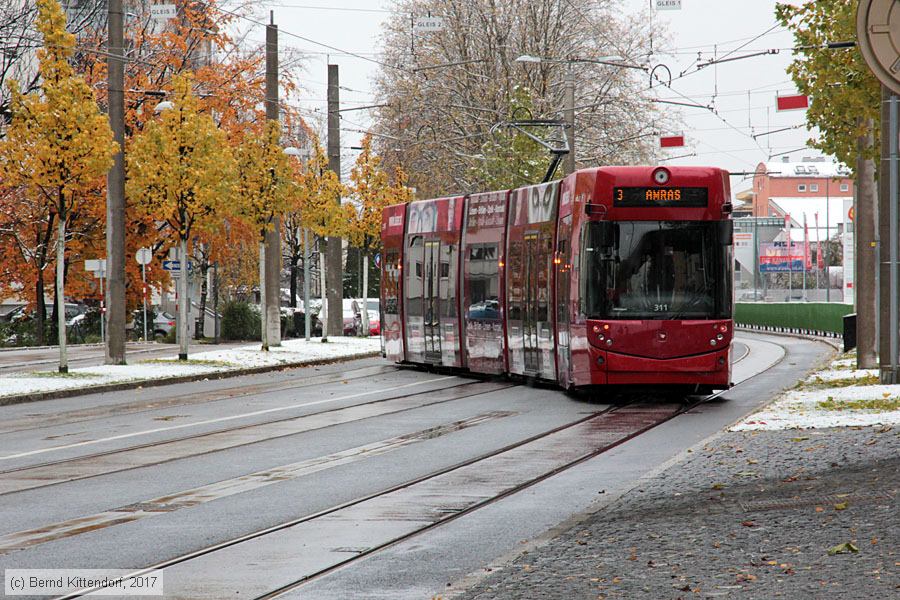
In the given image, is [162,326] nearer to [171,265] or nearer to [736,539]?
[171,265]

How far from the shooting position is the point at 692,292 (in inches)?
832

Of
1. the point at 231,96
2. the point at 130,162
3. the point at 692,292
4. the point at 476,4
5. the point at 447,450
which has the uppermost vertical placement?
the point at 476,4

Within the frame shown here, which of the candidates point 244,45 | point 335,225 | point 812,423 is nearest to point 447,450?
point 812,423

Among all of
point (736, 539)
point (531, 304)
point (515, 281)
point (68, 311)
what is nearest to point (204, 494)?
point (736, 539)

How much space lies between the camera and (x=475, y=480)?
13.0 m

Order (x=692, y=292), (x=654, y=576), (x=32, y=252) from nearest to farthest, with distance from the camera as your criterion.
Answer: (x=654, y=576), (x=692, y=292), (x=32, y=252)

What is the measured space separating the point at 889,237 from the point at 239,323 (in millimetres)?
35680

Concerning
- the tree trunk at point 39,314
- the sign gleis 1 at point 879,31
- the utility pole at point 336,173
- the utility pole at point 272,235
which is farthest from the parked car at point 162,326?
the sign gleis 1 at point 879,31

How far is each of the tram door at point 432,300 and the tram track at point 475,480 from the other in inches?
315

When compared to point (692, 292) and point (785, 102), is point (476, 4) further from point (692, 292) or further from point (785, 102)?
point (692, 292)

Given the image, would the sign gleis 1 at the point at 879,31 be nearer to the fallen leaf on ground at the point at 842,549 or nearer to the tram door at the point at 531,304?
the fallen leaf on ground at the point at 842,549

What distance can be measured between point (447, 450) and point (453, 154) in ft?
138

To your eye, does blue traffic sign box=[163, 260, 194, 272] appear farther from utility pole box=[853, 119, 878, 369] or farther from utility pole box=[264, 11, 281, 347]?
utility pole box=[853, 119, 878, 369]

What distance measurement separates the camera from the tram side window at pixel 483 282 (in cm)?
2630
